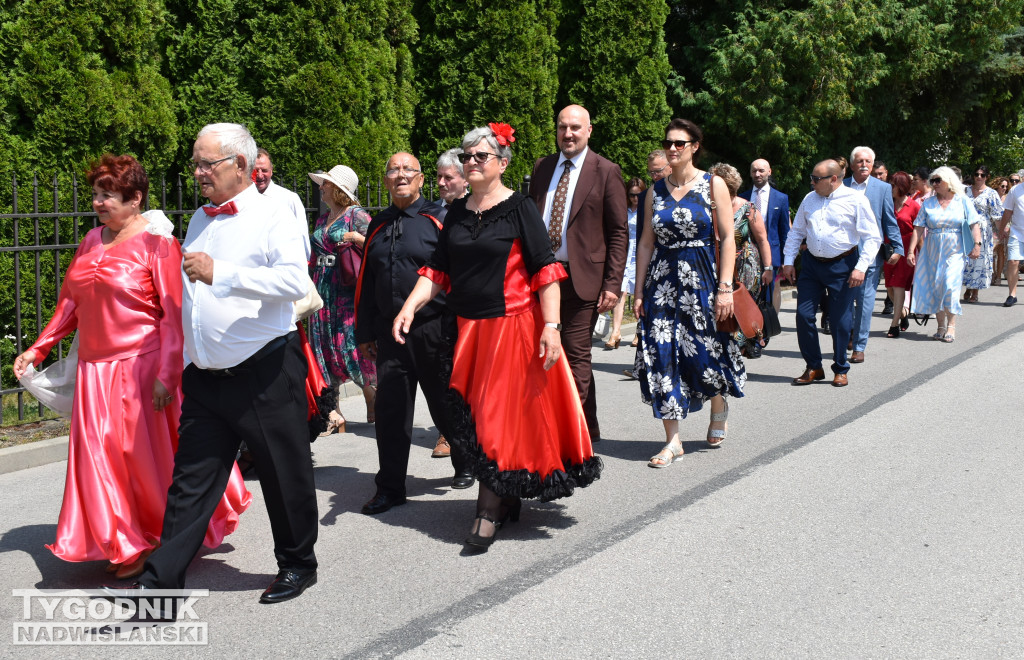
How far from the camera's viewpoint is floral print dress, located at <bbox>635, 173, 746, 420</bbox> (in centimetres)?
671

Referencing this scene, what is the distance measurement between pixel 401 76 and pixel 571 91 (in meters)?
3.93

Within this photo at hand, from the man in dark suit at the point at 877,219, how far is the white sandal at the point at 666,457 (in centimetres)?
408

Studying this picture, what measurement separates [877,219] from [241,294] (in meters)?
7.63

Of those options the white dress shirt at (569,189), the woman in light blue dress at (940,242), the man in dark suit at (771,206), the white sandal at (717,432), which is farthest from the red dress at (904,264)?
the white dress shirt at (569,189)

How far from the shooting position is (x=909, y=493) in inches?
235

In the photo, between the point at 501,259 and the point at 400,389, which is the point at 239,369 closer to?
the point at 501,259

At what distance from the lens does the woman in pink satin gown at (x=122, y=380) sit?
4555mm

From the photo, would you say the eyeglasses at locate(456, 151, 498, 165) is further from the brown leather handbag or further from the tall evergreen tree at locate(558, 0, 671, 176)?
the tall evergreen tree at locate(558, 0, 671, 176)

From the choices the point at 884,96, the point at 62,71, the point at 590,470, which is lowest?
the point at 590,470

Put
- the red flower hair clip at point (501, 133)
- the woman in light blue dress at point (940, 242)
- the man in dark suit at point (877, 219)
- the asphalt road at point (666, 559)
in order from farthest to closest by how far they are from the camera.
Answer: the woman in light blue dress at point (940, 242) → the man in dark suit at point (877, 219) → the red flower hair clip at point (501, 133) → the asphalt road at point (666, 559)

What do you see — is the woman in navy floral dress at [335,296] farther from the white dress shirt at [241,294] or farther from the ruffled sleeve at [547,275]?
the white dress shirt at [241,294]

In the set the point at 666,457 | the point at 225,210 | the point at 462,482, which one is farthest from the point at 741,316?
the point at 225,210

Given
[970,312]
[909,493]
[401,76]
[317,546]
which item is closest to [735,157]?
[970,312]

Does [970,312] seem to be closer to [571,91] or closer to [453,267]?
[571,91]
